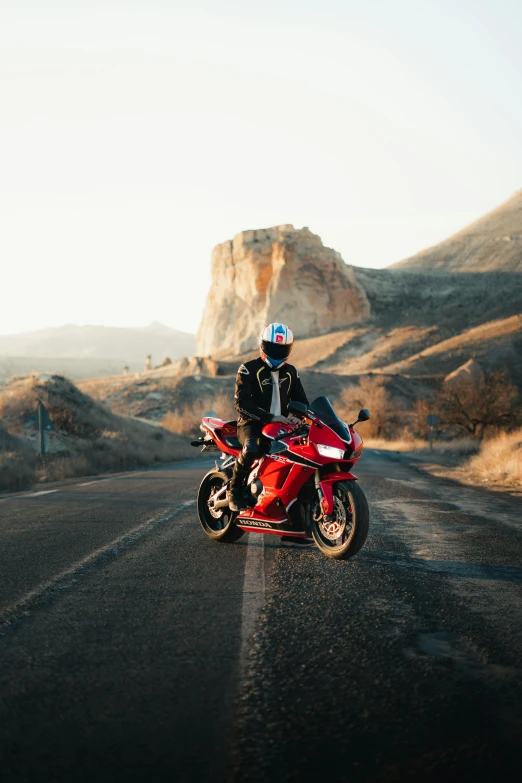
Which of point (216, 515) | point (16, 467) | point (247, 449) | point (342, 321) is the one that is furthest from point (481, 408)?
point (342, 321)

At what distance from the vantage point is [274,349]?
7.79 m

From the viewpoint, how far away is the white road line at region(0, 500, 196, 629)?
17.7 feet

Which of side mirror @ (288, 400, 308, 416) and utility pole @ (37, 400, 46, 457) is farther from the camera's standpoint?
utility pole @ (37, 400, 46, 457)

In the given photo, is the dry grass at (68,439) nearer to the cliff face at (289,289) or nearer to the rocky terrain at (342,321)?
the rocky terrain at (342,321)

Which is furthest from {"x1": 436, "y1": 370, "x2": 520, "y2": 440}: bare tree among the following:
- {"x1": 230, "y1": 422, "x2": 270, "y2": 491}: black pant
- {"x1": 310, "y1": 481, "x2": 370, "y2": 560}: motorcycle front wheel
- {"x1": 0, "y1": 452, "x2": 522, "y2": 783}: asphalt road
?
{"x1": 310, "y1": 481, "x2": 370, "y2": 560}: motorcycle front wheel

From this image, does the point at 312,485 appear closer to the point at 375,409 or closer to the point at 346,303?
the point at 375,409

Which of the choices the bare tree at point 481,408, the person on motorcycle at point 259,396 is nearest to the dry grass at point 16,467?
the person on motorcycle at point 259,396

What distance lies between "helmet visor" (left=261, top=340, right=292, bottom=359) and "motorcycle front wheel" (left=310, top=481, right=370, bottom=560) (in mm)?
1503

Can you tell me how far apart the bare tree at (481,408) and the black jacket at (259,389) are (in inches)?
1450

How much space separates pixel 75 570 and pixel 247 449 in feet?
6.41

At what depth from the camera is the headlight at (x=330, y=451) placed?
6965mm

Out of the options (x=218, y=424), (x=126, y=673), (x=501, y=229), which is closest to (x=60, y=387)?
(x=218, y=424)

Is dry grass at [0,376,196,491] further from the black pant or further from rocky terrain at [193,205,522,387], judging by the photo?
rocky terrain at [193,205,522,387]

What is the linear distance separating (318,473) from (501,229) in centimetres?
14727
